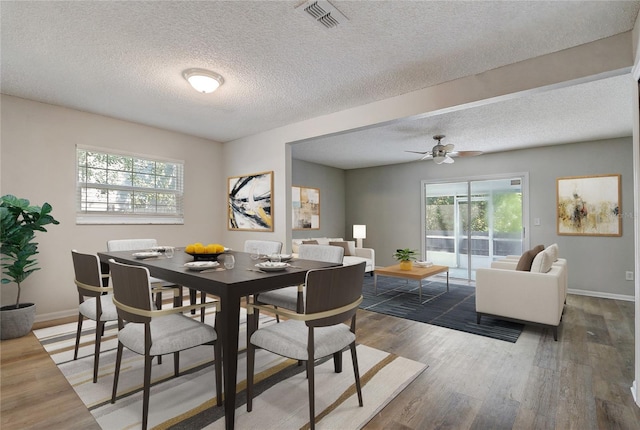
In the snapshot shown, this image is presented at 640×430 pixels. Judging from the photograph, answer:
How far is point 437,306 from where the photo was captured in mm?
4262

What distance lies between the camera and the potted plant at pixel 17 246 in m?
2.95

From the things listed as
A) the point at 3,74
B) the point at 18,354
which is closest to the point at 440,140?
the point at 3,74

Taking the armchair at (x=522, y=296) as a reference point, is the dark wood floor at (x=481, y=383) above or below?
below

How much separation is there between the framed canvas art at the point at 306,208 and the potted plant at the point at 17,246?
13.3 feet

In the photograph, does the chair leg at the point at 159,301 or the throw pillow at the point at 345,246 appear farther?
the throw pillow at the point at 345,246

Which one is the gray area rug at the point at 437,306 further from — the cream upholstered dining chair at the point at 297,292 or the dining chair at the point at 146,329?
the dining chair at the point at 146,329

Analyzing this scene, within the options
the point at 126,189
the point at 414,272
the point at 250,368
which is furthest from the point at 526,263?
the point at 126,189

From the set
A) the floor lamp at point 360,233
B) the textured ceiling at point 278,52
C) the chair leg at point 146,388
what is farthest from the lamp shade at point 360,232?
the chair leg at point 146,388

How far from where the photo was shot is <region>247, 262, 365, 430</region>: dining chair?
1656mm

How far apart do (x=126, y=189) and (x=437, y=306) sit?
4.45m

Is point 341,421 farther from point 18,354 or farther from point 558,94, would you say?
point 558,94

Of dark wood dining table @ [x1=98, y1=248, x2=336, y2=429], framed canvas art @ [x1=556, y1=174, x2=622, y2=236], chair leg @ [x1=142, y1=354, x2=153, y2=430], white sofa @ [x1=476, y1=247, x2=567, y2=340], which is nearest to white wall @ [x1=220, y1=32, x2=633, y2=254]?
white sofa @ [x1=476, y1=247, x2=567, y2=340]

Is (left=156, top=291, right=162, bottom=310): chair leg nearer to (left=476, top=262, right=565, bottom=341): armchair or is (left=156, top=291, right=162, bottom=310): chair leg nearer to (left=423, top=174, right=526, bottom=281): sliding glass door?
(left=476, top=262, right=565, bottom=341): armchair

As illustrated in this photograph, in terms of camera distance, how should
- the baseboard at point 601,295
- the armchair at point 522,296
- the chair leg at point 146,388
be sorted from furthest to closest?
the baseboard at point 601,295
the armchair at point 522,296
the chair leg at point 146,388
